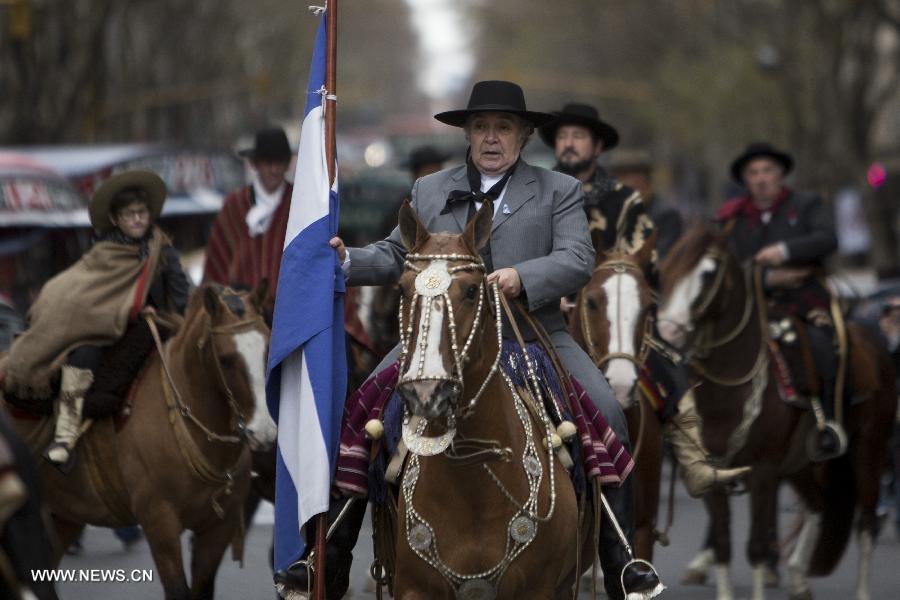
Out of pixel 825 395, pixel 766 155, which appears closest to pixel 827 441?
pixel 825 395

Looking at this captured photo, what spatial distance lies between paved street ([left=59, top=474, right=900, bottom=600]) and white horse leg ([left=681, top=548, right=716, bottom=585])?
0.11 metres

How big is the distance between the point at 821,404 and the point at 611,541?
4.75 m

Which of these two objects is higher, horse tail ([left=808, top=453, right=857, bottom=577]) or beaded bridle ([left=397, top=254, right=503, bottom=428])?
beaded bridle ([left=397, top=254, right=503, bottom=428])

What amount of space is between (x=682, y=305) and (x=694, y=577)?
7.64ft

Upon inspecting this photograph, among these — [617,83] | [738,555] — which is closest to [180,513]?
[738,555]

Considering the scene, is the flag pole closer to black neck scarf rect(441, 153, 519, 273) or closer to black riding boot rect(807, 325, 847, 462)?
black neck scarf rect(441, 153, 519, 273)

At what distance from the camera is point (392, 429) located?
699 centimetres

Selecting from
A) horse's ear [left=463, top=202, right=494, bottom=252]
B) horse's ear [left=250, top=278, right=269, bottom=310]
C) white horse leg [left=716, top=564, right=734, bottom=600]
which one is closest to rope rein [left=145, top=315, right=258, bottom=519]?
horse's ear [left=250, top=278, right=269, bottom=310]

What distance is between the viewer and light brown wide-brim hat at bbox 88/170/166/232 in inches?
378

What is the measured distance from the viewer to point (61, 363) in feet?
30.8

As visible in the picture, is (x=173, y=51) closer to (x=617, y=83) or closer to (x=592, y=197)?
(x=617, y=83)

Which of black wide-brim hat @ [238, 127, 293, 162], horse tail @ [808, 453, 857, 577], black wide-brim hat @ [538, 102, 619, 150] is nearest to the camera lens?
black wide-brim hat @ [538, 102, 619, 150]

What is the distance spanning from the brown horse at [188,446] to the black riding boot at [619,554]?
7.29 ft

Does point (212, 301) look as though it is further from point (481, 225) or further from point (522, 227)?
point (481, 225)
